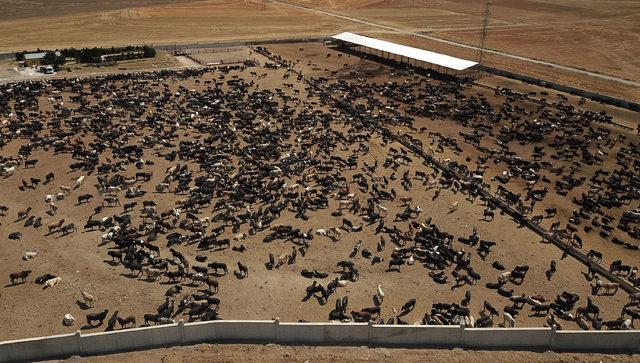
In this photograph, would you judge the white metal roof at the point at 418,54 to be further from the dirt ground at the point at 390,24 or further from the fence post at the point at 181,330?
the fence post at the point at 181,330

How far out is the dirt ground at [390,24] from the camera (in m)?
99.9

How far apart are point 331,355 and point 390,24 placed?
13297cm

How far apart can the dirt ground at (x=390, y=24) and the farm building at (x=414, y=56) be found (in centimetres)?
1367

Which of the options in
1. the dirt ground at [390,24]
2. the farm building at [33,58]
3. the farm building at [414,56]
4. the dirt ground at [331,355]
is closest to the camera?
the dirt ground at [331,355]

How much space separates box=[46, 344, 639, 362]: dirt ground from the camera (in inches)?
922

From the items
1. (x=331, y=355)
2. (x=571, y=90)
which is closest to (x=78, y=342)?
(x=331, y=355)

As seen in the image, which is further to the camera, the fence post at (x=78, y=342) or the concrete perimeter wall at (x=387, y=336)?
the concrete perimeter wall at (x=387, y=336)

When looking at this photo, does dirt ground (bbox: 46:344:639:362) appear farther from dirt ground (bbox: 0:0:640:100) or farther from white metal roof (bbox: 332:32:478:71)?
dirt ground (bbox: 0:0:640:100)

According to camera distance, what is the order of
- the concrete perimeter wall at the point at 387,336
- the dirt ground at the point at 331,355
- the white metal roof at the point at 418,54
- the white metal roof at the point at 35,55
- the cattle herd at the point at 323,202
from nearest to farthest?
the dirt ground at the point at 331,355
the concrete perimeter wall at the point at 387,336
the cattle herd at the point at 323,202
the white metal roof at the point at 418,54
the white metal roof at the point at 35,55

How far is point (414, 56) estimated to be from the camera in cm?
8619

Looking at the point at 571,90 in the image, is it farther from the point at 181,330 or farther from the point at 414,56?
the point at 181,330

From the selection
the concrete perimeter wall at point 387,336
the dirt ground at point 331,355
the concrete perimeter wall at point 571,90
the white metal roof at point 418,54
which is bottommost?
the dirt ground at point 331,355

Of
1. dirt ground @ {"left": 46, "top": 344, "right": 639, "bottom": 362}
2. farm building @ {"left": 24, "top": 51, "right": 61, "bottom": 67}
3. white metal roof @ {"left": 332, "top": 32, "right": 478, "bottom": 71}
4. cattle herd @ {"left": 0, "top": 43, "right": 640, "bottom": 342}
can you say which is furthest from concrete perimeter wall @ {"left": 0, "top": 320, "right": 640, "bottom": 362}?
farm building @ {"left": 24, "top": 51, "right": 61, "bottom": 67}

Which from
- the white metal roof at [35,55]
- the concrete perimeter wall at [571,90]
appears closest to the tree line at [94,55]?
the white metal roof at [35,55]
